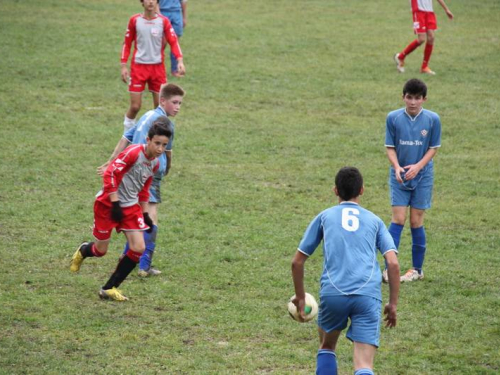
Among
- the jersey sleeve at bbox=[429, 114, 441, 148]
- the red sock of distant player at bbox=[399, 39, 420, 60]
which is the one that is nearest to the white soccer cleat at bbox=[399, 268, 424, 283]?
the jersey sleeve at bbox=[429, 114, 441, 148]

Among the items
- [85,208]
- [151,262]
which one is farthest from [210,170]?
[151,262]

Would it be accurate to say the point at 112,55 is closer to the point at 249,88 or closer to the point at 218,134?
the point at 249,88

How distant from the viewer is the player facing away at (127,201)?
27.7ft

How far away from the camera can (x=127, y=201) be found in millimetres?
8711

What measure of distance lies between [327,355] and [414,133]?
11.9ft

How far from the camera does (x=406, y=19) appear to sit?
25406mm

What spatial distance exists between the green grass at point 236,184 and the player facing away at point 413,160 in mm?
555

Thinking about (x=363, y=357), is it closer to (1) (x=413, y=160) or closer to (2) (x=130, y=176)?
(2) (x=130, y=176)

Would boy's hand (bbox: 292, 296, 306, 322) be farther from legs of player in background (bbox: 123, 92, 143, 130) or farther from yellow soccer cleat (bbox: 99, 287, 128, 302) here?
legs of player in background (bbox: 123, 92, 143, 130)

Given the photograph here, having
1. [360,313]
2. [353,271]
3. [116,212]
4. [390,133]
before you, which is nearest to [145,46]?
[390,133]

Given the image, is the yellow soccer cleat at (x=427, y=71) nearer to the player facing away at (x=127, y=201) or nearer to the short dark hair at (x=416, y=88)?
the short dark hair at (x=416, y=88)

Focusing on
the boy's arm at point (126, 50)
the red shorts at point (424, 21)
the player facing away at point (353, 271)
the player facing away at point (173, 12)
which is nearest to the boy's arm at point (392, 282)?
the player facing away at point (353, 271)

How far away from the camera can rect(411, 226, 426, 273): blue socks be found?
9.58 m

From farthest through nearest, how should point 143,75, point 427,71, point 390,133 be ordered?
point 427,71, point 143,75, point 390,133
